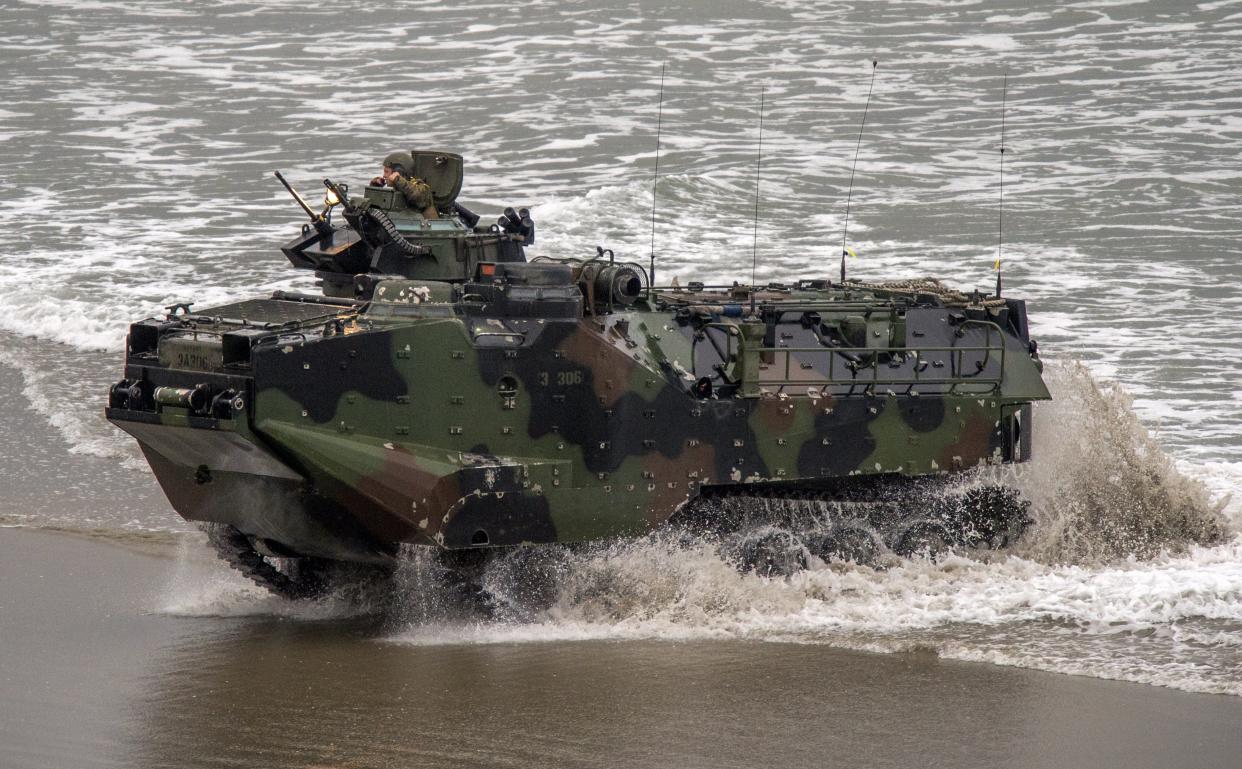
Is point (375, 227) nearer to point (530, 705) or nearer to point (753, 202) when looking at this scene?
point (530, 705)

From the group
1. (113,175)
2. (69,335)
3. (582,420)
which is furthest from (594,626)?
(113,175)

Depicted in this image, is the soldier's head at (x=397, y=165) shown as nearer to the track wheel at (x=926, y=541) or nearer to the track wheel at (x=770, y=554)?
the track wheel at (x=770, y=554)

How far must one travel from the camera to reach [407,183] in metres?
13.4

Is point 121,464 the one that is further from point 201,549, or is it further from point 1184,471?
point 1184,471

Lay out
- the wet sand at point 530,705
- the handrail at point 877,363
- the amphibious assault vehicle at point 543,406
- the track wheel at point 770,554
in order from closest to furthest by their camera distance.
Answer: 1. the wet sand at point 530,705
2. the amphibious assault vehicle at point 543,406
3. the handrail at point 877,363
4. the track wheel at point 770,554

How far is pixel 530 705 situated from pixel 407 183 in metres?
4.93

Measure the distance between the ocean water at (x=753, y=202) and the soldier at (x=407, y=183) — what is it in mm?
3025

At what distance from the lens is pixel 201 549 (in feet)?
45.6

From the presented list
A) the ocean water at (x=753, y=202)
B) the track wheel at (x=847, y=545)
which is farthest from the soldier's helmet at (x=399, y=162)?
the track wheel at (x=847, y=545)

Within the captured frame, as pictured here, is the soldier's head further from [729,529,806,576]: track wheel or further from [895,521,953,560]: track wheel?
[895,521,953,560]: track wheel

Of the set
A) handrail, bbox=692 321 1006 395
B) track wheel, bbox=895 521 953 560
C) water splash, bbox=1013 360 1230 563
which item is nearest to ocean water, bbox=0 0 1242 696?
water splash, bbox=1013 360 1230 563

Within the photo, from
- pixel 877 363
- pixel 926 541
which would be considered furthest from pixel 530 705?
pixel 926 541

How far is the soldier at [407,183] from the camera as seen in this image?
1343cm

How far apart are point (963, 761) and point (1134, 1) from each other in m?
26.8
